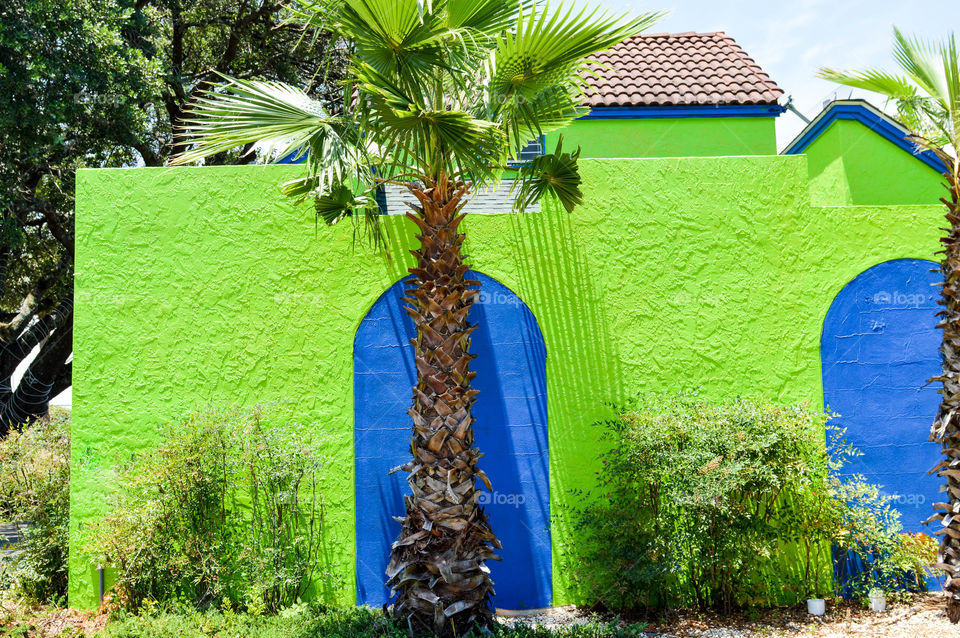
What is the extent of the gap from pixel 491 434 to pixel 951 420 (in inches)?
186

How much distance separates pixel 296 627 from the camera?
619cm

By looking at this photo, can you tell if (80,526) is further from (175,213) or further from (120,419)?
(175,213)

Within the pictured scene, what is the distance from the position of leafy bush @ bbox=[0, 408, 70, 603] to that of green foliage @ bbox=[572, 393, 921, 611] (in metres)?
6.13

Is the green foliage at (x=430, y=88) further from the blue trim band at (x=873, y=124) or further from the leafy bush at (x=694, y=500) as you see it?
the blue trim band at (x=873, y=124)

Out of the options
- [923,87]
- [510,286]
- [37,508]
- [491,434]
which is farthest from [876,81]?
[37,508]

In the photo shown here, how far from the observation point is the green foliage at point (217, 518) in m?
7.04

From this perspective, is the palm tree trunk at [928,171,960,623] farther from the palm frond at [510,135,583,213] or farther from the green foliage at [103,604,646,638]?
the palm frond at [510,135,583,213]

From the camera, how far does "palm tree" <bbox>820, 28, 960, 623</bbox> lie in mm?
6617

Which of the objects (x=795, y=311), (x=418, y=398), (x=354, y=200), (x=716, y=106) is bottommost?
(x=418, y=398)

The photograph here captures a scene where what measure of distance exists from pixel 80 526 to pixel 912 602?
925cm

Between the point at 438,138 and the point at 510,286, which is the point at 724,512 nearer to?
the point at 510,286

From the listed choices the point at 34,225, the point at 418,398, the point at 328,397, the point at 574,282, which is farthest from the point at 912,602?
the point at 34,225

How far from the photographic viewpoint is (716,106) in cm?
1164

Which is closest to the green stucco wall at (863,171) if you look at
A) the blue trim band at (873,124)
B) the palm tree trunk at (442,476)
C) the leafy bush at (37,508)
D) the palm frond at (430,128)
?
the blue trim band at (873,124)
